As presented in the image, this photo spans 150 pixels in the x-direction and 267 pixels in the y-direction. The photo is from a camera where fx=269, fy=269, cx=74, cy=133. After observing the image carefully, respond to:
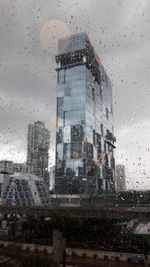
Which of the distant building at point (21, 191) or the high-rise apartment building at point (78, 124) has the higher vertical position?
the high-rise apartment building at point (78, 124)

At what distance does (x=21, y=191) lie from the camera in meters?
102

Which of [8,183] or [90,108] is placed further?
[90,108]

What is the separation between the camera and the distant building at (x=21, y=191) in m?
99.2

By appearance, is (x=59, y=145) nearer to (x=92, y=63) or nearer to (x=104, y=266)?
(x=92, y=63)

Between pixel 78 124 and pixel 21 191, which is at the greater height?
pixel 78 124

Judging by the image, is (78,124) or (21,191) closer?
(21,191)

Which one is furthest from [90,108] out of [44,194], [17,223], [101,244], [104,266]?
[104,266]

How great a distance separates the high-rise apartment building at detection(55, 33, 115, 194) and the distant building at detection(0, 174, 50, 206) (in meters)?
49.0

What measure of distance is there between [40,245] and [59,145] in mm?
113098

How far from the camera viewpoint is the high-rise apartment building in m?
162

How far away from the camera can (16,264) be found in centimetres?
4094

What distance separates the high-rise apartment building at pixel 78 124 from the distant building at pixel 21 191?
4898 centimetres

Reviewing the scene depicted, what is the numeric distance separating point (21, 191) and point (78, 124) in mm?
74210

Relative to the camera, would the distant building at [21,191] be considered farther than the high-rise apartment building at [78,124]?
No
